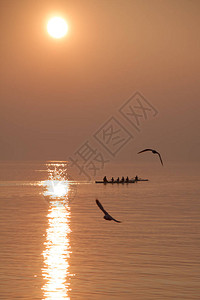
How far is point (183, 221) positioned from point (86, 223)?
1006 centimetres

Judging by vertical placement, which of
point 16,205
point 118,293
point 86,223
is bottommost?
point 118,293

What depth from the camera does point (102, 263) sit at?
3612 cm

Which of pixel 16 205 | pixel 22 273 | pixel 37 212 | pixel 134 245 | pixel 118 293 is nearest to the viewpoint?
pixel 118 293

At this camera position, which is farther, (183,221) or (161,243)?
(183,221)

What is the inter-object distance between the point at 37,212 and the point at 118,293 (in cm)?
4054

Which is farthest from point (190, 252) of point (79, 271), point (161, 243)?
point (79, 271)

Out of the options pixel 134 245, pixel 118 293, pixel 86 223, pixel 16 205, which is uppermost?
pixel 16 205

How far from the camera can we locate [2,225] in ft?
177

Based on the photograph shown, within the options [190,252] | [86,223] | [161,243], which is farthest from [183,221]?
[190,252]

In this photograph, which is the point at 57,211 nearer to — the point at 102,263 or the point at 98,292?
the point at 102,263

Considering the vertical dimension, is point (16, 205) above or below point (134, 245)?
above

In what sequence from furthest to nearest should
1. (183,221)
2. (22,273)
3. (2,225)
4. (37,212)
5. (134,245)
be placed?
(37,212)
(183,221)
(2,225)
(134,245)
(22,273)

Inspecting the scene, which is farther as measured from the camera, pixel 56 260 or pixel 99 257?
pixel 99 257

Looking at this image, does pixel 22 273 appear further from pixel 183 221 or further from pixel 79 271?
pixel 183 221
